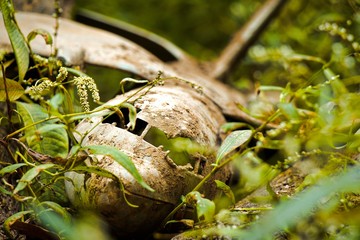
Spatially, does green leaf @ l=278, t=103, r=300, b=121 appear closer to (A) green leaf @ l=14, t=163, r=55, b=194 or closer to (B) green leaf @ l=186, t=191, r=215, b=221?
(B) green leaf @ l=186, t=191, r=215, b=221

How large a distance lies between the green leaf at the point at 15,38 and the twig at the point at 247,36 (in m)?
0.99

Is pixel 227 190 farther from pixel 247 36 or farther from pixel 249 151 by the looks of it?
pixel 247 36

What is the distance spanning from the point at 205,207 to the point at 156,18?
2.20 meters

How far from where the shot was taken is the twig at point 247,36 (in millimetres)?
2012

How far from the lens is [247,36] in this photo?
81.4 inches

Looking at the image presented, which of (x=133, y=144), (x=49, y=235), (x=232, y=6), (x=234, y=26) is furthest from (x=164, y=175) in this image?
(x=234, y=26)

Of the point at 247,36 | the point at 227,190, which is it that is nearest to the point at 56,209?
the point at 227,190

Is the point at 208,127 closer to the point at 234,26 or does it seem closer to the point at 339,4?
the point at 339,4

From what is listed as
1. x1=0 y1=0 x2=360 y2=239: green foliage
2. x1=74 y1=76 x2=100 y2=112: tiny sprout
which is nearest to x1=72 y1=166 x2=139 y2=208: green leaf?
x1=0 y1=0 x2=360 y2=239: green foliage

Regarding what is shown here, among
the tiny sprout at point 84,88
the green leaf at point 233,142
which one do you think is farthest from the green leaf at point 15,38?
the green leaf at point 233,142

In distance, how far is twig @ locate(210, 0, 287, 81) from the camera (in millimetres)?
2012

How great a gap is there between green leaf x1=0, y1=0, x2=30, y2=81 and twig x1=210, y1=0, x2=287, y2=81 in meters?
0.99

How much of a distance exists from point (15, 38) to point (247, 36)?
45.8 inches

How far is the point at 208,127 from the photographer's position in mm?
1105
